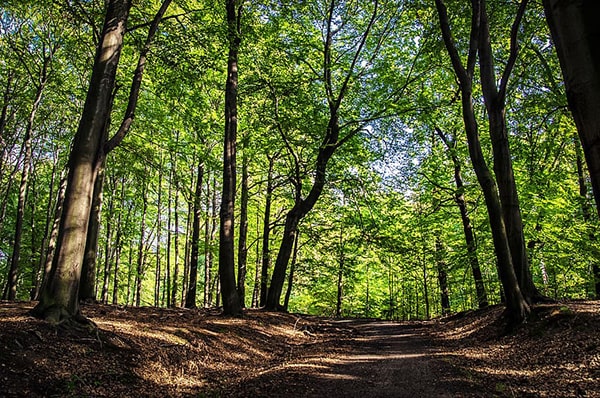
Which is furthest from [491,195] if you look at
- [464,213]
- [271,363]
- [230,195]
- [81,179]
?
[464,213]

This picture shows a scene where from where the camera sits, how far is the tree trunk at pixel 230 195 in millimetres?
11938

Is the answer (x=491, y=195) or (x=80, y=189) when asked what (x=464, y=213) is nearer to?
(x=491, y=195)

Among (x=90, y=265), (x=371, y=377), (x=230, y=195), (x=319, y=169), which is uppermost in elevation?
(x=319, y=169)

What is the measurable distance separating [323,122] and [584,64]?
597 inches

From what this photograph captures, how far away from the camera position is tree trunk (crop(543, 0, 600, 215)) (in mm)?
2080

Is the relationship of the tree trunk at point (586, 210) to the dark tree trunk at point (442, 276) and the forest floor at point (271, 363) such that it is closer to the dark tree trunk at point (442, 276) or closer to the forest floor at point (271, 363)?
the dark tree trunk at point (442, 276)

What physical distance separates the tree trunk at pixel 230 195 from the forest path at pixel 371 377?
4401mm

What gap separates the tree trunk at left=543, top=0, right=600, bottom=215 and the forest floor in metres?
3.99

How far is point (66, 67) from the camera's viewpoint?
18188mm

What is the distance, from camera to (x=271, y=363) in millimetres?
8305

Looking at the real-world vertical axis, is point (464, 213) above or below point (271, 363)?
above

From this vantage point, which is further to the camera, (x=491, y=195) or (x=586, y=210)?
(x=586, y=210)

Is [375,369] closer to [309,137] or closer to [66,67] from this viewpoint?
[309,137]

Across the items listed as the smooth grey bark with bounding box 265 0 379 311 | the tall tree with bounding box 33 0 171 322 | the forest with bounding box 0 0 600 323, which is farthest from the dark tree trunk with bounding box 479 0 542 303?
the tall tree with bounding box 33 0 171 322
